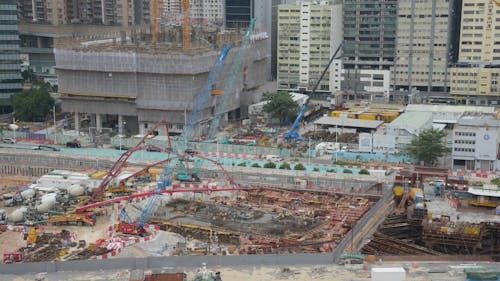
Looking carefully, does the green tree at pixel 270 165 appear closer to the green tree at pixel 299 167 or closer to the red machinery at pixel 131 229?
the green tree at pixel 299 167

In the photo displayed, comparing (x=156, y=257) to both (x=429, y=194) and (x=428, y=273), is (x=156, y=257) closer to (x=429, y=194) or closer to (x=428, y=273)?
(x=428, y=273)

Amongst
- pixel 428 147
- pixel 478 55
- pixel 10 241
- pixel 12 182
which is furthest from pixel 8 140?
pixel 478 55

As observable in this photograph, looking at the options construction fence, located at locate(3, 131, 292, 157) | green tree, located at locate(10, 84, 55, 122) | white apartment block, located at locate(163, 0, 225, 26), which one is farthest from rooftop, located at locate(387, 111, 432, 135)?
white apartment block, located at locate(163, 0, 225, 26)

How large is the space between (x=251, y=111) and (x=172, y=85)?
6.16 metres

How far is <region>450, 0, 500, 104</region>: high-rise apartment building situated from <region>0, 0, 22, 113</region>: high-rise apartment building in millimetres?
24716

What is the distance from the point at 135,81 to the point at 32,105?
6843 millimetres

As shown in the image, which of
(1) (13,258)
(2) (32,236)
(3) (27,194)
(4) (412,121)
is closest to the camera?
(1) (13,258)

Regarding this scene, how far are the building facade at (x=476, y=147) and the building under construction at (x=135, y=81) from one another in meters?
12.7

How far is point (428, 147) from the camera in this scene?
29.8 metres

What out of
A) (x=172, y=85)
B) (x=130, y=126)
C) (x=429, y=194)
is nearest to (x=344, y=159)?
(x=429, y=194)

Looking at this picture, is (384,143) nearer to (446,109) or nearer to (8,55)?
(446,109)

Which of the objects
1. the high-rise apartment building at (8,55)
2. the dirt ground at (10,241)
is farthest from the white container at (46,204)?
the high-rise apartment building at (8,55)

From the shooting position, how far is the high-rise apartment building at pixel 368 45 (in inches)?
1766

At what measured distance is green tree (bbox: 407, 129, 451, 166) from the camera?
29797 millimetres
